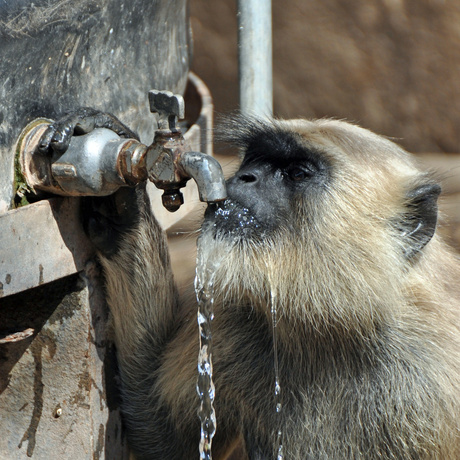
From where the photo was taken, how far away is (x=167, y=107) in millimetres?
2578

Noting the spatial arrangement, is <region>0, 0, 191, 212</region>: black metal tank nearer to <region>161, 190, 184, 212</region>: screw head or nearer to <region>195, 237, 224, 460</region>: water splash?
<region>161, 190, 184, 212</region>: screw head

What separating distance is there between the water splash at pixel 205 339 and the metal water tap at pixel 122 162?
413 millimetres

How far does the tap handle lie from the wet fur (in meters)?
0.47

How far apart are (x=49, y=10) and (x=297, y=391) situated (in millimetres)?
1931

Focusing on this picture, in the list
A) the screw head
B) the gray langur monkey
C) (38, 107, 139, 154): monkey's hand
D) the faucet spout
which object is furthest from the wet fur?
(38, 107, 139, 154): monkey's hand

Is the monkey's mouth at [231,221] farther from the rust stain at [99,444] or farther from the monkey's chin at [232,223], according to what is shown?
the rust stain at [99,444]

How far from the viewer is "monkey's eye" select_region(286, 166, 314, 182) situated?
3.10m

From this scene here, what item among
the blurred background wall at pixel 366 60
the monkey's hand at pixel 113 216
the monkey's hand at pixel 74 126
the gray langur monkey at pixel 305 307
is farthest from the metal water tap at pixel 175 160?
the blurred background wall at pixel 366 60

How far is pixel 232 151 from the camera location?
6.50 m

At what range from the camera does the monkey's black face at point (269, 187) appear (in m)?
2.92

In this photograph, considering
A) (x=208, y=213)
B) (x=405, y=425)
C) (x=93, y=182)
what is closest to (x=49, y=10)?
(x=93, y=182)

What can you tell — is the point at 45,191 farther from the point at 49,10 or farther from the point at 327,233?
the point at 327,233

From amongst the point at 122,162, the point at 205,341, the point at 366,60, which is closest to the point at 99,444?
the point at 205,341

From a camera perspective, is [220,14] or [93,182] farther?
[220,14]
